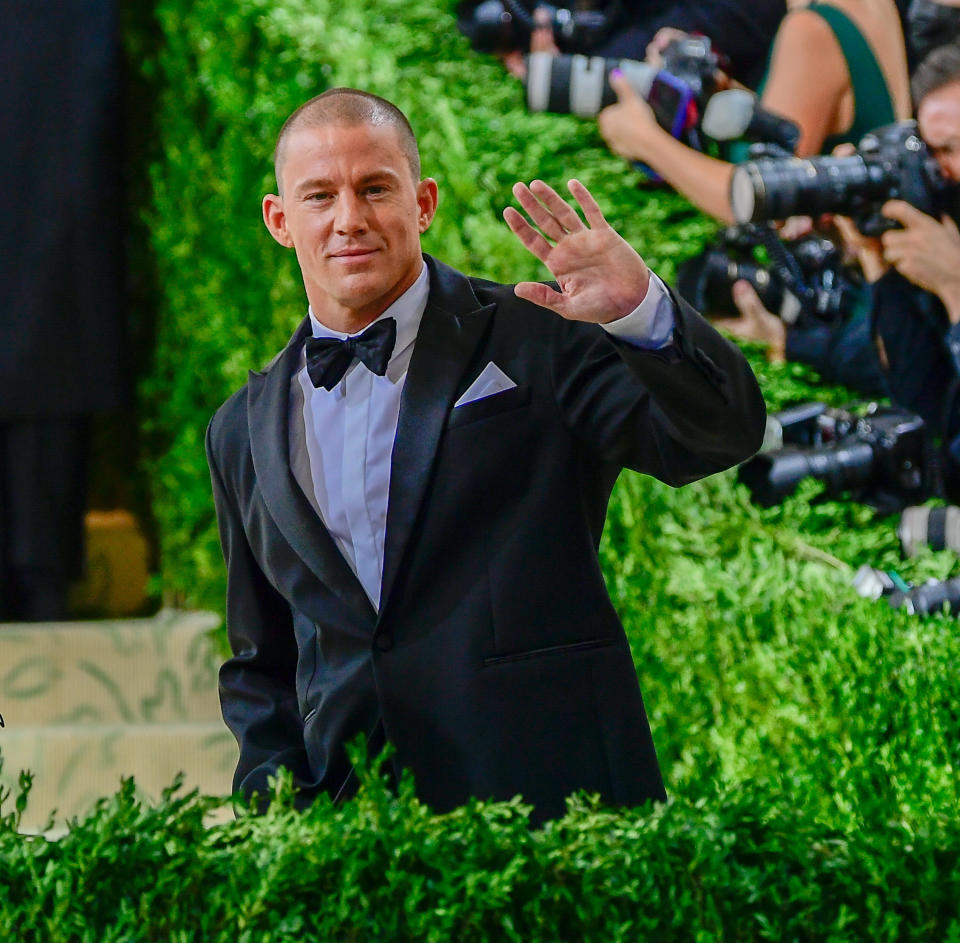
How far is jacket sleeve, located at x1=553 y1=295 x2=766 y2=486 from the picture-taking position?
117 centimetres

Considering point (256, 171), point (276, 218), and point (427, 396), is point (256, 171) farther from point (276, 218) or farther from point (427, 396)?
point (427, 396)

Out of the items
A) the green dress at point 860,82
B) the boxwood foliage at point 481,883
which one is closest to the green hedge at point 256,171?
the green dress at point 860,82

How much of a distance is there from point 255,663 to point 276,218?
479mm

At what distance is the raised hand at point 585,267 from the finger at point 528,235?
0.01 meters

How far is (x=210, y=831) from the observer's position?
1.02 m

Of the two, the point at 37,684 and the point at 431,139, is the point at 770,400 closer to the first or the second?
the point at 431,139

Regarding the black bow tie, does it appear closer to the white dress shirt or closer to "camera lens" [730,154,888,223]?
the white dress shirt

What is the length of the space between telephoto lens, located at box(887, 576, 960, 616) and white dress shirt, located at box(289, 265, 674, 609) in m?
1.48

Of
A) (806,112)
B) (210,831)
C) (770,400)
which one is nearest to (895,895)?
(210,831)

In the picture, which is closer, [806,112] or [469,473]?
[469,473]

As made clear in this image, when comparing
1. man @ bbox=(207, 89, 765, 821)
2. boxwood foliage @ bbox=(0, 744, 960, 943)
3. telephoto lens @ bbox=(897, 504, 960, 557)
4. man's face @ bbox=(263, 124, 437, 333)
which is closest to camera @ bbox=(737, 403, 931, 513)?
telephoto lens @ bbox=(897, 504, 960, 557)

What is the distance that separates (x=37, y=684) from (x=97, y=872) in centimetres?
258

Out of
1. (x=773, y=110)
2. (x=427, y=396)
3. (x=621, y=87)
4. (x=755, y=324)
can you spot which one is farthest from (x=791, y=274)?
(x=427, y=396)

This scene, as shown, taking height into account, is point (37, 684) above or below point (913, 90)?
below
